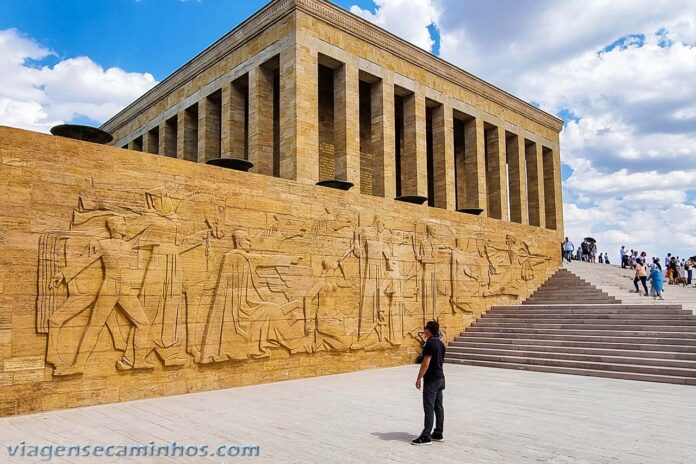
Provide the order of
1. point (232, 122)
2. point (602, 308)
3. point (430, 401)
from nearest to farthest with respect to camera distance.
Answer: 1. point (430, 401)
2. point (602, 308)
3. point (232, 122)

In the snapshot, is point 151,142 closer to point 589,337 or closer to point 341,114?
point 341,114

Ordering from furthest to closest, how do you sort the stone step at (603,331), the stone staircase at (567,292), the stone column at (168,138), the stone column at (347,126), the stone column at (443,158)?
the stone column at (168,138) < the stone column at (443,158) < the stone column at (347,126) < the stone staircase at (567,292) < the stone step at (603,331)

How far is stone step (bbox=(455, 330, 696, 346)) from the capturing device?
1206cm

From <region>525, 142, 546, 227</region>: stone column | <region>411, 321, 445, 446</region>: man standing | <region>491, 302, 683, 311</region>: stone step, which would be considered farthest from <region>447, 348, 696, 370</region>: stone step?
<region>525, 142, 546, 227</region>: stone column

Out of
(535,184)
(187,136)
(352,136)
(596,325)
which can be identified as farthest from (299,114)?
(535,184)

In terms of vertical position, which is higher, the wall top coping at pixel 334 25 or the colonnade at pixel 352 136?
the wall top coping at pixel 334 25

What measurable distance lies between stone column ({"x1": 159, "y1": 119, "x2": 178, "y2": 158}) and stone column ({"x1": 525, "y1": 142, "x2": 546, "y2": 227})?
61.5ft

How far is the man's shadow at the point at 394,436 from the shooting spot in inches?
252

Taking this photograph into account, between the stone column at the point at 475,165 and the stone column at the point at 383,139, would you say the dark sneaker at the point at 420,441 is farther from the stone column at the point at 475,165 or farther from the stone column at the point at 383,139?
the stone column at the point at 475,165

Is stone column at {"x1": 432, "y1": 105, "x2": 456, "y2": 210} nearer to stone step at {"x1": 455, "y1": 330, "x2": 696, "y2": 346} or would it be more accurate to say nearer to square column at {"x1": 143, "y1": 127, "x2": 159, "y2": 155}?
stone step at {"x1": 455, "y1": 330, "x2": 696, "y2": 346}

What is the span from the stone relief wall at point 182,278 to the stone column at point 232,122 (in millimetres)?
9285

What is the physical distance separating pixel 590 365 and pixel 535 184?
752 inches

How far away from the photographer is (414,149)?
2216cm

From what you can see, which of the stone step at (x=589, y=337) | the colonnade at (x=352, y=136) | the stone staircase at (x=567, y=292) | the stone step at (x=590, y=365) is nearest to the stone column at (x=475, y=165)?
the colonnade at (x=352, y=136)
